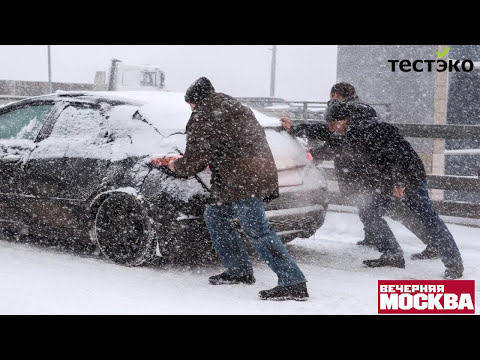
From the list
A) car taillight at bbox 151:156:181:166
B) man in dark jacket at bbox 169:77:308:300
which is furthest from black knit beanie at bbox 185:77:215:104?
car taillight at bbox 151:156:181:166

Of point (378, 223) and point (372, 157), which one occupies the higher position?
point (372, 157)

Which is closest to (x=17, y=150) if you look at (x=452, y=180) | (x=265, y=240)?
(x=265, y=240)

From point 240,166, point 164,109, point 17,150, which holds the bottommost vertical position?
point 17,150

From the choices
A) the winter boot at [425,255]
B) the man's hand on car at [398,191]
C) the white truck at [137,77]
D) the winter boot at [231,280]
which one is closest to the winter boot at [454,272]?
the man's hand on car at [398,191]

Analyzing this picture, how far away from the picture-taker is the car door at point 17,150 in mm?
6535

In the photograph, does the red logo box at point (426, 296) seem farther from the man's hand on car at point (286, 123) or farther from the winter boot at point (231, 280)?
the man's hand on car at point (286, 123)

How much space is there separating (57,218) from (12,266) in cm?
57

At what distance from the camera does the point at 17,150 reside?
6633 millimetres

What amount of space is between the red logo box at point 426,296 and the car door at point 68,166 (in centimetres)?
250

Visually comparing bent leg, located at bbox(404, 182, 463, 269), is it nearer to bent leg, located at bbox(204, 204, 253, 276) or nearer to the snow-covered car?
the snow-covered car

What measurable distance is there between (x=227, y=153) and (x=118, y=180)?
1257 mm

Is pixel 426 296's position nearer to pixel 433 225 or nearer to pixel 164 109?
pixel 433 225
